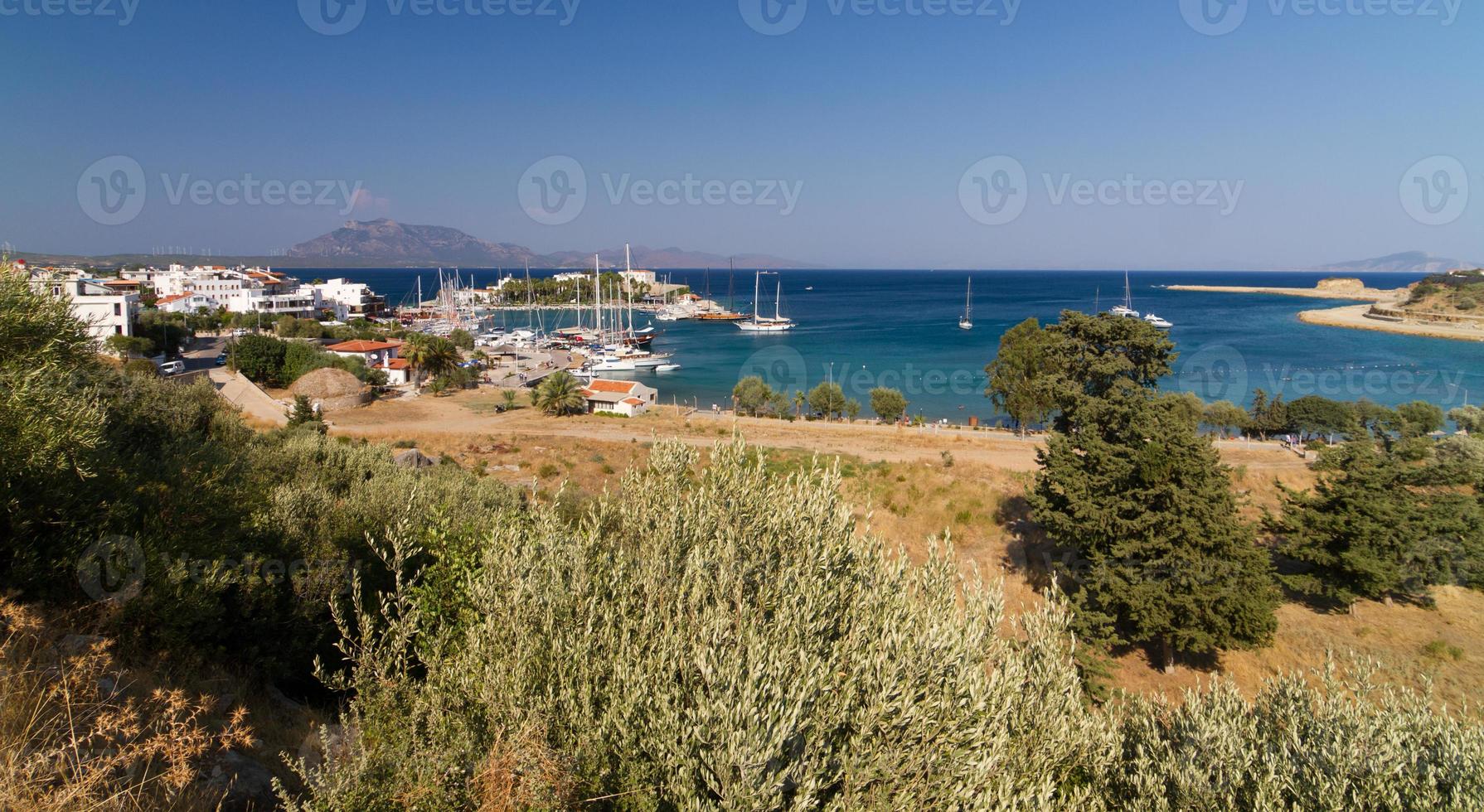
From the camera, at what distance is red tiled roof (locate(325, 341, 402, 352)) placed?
56938 mm

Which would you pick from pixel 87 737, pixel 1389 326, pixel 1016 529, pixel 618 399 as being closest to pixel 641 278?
Result: pixel 618 399

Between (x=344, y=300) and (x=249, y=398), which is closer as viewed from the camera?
(x=249, y=398)

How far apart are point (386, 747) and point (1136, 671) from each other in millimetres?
15659

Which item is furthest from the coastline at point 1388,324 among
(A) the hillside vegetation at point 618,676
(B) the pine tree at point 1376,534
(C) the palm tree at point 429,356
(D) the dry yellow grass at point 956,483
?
(A) the hillside vegetation at point 618,676

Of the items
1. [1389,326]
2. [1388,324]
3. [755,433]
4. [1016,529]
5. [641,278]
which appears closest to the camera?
[1016,529]

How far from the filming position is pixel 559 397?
1544 inches

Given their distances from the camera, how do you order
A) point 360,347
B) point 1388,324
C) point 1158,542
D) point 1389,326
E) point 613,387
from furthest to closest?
1. point 1388,324
2. point 1389,326
3. point 360,347
4. point 613,387
5. point 1158,542

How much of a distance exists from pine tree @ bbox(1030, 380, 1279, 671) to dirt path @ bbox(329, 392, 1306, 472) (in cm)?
1020
